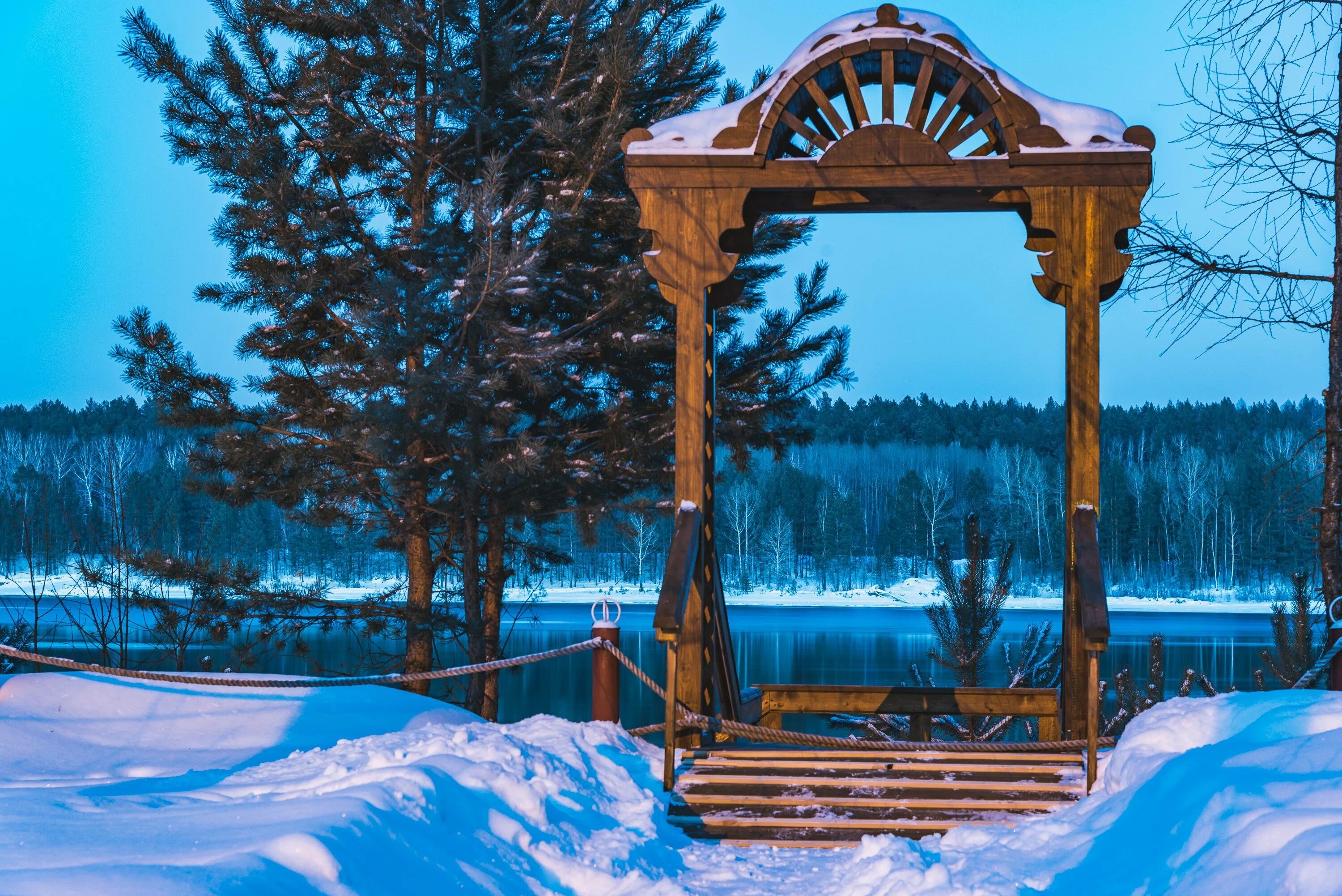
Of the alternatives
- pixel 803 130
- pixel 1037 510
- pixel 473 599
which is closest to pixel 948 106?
pixel 803 130

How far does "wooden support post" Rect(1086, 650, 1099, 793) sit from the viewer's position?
4.40 metres

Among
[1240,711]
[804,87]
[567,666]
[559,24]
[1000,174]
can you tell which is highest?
[559,24]

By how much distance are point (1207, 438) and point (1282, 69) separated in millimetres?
76310

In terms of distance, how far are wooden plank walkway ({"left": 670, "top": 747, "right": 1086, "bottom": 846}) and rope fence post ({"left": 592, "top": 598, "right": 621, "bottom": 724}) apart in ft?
1.90

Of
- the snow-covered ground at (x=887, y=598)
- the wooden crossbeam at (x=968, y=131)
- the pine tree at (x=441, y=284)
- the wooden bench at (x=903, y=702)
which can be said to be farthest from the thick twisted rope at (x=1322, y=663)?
the snow-covered ground at (x=887, y=598)

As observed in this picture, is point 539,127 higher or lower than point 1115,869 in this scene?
higher

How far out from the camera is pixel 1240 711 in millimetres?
4227

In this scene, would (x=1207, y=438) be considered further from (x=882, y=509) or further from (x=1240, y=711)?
(x=1240, y=711)

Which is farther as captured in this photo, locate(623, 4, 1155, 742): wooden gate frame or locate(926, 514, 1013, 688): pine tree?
locate(926, 514, 1013, 688): pine tree

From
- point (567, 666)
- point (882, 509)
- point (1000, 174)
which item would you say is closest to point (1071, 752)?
point (1000, 174)

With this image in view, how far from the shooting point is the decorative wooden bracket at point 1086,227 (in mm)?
5402

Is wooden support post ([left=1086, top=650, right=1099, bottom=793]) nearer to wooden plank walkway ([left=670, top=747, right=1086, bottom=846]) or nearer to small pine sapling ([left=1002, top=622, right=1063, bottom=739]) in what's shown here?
wooden plank walkway ([left=670, top=747, right=1086, bottom=846])

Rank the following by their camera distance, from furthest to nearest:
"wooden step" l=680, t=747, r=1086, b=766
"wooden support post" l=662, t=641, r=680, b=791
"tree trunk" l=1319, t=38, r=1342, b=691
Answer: "tree trunk" l=1319, t=38, r=1342, b=691 < "wooden step" l=680, t=747, r=1086, b=766 < "wooden support post" l=662, t=641, r=680, b=791

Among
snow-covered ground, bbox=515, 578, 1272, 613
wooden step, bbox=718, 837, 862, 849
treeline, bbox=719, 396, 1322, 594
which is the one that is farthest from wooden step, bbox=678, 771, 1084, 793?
snow-covered ground, bbox=515, 578, 1272, 613
